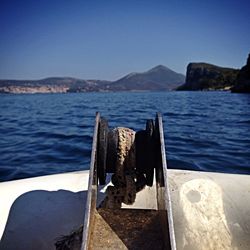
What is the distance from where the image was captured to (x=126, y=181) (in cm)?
192

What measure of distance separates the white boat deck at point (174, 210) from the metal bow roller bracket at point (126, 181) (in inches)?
16.3

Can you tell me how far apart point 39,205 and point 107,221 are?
729mm

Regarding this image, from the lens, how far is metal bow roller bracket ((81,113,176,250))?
1597mm

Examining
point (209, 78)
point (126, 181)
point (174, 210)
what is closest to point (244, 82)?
point (209, 78)

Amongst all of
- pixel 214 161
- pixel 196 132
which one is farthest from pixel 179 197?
pixel 196 132

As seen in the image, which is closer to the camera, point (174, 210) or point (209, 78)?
point (174, 210)

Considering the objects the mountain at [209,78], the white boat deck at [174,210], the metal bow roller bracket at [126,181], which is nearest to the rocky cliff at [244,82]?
the mountain at [209,78]

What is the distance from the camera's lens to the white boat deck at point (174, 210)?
81.0 inches

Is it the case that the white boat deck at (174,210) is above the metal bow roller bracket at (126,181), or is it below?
below

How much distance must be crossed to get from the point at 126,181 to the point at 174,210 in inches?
22.9

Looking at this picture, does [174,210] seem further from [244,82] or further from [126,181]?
[244,82]

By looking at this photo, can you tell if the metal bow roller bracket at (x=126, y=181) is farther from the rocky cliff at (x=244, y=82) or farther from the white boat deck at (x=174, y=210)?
the rocky cliff at (x=244, y=82)

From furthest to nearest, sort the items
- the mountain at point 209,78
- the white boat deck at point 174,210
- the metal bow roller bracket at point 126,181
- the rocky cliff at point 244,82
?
1. the mountain at point 209,78
2. the rocky cliff at point 244,82
3. the white boat deck at point 174,210
4. the metal bow roller bracket at point 126,181

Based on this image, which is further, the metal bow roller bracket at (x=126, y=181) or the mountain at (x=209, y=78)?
the mountain at (x=209, y=78)
